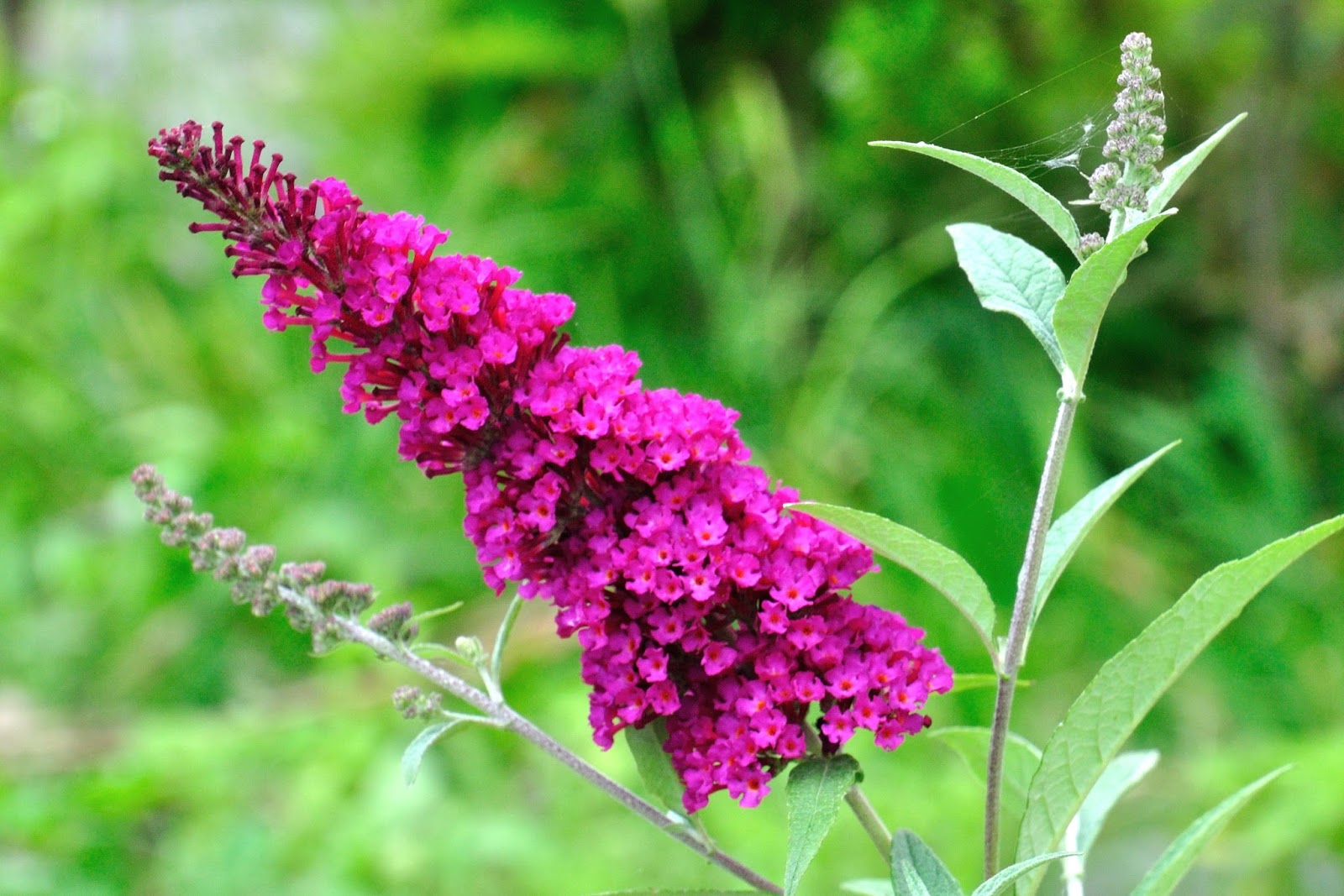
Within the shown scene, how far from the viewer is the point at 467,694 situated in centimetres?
56

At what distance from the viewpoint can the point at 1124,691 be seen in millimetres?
530

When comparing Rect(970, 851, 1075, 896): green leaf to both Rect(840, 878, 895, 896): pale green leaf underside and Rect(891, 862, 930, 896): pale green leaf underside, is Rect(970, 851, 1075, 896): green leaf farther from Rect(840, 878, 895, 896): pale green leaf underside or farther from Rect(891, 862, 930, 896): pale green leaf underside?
Rect(840, 878, 895, 896): pale green leaf underside

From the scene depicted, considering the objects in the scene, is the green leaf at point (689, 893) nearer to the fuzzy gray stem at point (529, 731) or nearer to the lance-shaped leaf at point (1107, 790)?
the fuzzy gray stem at point (529, 731)

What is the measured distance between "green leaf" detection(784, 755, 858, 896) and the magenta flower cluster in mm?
13

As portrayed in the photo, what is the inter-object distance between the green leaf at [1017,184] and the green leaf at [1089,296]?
21mm

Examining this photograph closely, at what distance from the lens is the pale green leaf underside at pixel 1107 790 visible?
670 mm

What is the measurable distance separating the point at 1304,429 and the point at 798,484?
103 cm

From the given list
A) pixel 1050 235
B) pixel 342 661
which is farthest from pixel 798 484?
pixel 342 661

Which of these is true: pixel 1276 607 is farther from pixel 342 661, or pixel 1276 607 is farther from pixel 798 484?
pixel 342 661

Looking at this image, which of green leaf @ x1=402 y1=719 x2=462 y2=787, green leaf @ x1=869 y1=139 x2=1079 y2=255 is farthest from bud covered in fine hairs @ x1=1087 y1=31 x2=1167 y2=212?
green leaf @ x1=402 y1=719 x2=462 y2=787

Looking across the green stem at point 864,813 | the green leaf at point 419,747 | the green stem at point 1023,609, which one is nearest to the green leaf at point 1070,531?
the green stem at point 1023,609

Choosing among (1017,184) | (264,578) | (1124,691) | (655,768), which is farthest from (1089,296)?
(264,578)

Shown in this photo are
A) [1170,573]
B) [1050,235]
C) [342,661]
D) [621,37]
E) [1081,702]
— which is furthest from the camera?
[621,37]

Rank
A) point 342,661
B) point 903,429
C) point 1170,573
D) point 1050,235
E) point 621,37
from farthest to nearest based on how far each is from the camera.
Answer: point 621,37 < point 903,429 < point 1170,573 < point 342,661 < point 1050,235
